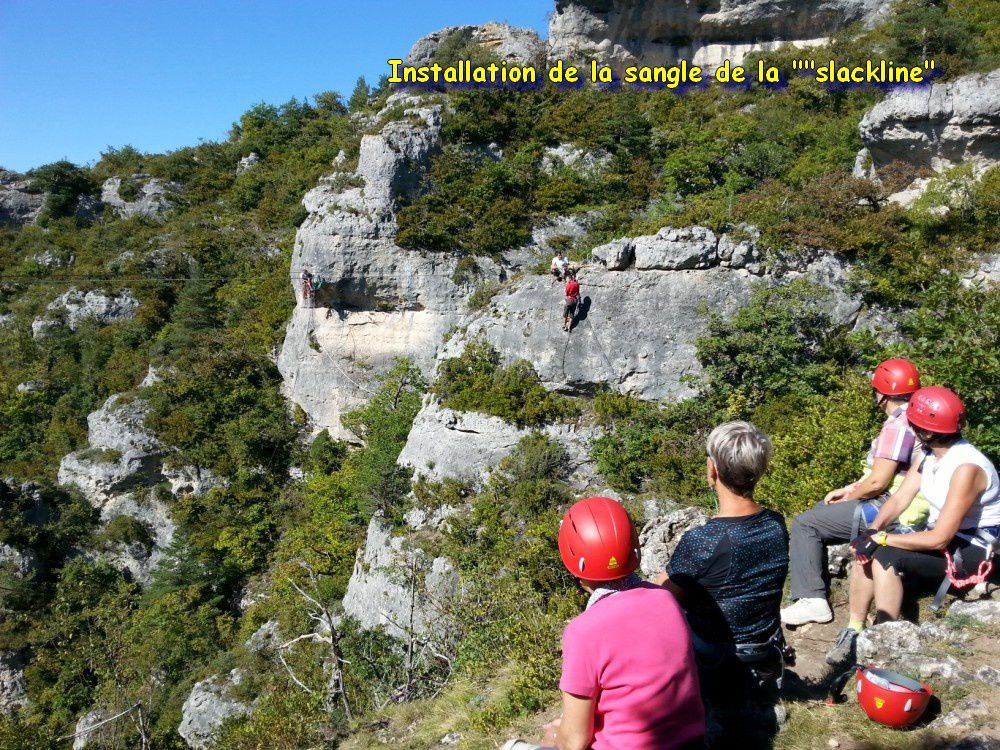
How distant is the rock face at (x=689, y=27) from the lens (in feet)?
69.8

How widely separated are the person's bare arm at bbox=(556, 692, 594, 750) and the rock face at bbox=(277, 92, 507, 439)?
1644 cm

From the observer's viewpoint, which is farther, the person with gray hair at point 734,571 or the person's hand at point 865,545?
the person's hand at point 865,545

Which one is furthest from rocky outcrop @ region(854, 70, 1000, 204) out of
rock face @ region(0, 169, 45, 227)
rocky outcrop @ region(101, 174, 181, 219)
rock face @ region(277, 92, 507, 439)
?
rock face @ region(0, 169, 45, 227)

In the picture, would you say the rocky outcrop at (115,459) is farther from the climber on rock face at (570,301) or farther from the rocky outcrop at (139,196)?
the climber on rock face at (570,301)

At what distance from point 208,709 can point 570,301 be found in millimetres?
13038

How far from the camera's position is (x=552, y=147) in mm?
19250

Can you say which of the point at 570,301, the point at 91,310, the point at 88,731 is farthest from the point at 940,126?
the point at 91,310

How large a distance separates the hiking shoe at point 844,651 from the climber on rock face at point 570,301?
9401mm

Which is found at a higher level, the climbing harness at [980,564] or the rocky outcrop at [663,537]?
the climbing harness at [980,564]

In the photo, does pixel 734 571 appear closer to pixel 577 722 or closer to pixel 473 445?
pixel 577 722

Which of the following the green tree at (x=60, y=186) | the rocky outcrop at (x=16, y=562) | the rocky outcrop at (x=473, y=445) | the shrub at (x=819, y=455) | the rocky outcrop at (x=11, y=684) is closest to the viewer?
the shrub at (x=819, y=455)

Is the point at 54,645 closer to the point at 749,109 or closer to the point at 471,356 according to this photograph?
the point at 471,356

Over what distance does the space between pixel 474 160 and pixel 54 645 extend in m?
A: 21.4

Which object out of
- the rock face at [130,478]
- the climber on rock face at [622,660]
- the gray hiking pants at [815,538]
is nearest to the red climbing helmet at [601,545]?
the climber on rock face at [622,660]
